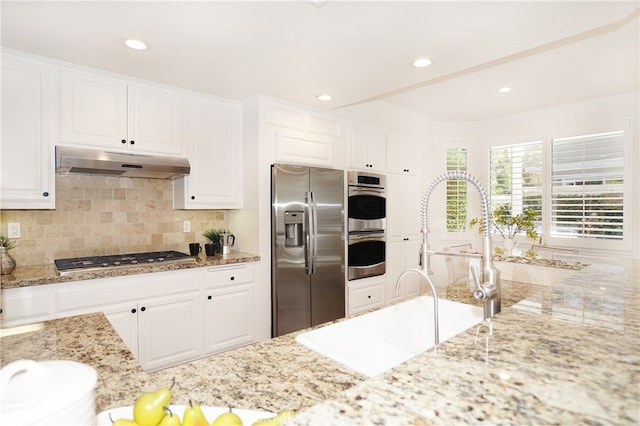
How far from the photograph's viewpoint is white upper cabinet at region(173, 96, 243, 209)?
3.08m

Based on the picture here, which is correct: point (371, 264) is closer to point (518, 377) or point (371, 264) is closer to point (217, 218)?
point (217, 218)

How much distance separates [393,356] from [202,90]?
2683 mm

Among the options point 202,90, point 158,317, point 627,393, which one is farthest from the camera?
point 202,90

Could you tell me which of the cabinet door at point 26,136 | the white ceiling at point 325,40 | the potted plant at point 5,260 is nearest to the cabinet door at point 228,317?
the potted plant at point 5,260

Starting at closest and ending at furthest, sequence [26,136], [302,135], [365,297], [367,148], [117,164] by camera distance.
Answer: [26,136]
[117,164]
[302,135]
[365,297]
[367,148]

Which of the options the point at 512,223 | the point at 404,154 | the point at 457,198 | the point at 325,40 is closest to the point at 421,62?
the point at 325,40

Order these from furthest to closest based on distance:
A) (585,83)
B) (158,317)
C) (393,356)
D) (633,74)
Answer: (585,83), (633,74), (158,317), (393,356)

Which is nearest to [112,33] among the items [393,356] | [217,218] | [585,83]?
[217,218]

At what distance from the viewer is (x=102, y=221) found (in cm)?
287

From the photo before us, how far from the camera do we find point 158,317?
2602 mm

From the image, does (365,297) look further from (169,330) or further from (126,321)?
(126,321)

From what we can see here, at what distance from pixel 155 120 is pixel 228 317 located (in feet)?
5.76

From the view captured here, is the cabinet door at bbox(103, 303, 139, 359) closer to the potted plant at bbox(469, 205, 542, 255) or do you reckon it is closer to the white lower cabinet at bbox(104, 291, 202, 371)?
the white lower cabinet at bbox(104, 291, 202, 371)

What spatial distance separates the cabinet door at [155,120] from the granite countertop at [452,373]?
1.81 meters
